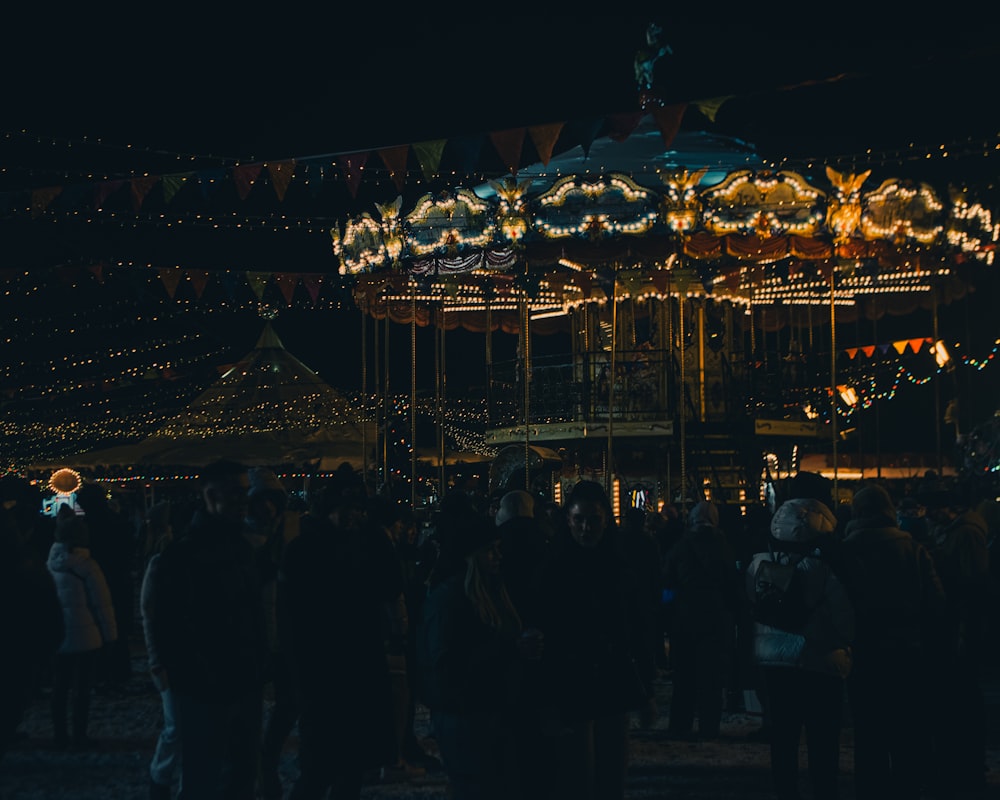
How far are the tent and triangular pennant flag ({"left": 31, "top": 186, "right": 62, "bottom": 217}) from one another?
13111mm

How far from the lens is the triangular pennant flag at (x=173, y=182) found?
701 inches

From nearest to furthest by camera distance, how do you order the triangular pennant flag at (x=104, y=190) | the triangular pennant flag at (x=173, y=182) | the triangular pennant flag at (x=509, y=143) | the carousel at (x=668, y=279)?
1. the triangular pennant flag at (x=509, y=143)
2. the triangular pennant flag at (x=173, y=182)
3. the triangular pennant flag at (x=104, y=190)
4. the carousel at (x=668, y=279)

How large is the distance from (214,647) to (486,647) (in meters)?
1.15

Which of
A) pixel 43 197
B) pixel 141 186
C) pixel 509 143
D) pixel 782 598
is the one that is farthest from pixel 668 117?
pixel 782 598

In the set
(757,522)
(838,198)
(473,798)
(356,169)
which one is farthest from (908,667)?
(838,198)

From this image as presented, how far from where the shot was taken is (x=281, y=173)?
685 inches

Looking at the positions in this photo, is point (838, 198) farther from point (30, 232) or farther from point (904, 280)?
point (30, 232)

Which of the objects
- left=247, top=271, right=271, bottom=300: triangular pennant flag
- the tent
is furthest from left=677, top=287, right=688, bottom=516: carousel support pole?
the tent

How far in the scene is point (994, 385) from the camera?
125 ft

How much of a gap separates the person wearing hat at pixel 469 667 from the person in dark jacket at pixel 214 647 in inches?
30.8

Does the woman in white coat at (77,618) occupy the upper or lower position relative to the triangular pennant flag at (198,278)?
lower

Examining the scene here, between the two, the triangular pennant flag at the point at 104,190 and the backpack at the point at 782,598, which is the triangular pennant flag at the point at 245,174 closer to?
the triangular pennant flag at the point at 104,190

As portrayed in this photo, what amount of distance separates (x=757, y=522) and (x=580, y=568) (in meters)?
8.81

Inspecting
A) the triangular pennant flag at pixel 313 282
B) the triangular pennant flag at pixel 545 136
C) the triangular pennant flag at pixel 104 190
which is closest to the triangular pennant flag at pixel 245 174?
the triangular pennant flag at pixel 104 190
